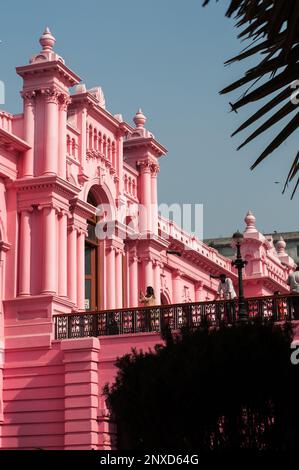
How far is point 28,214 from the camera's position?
2545cm

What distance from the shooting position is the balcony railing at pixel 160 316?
21953mm

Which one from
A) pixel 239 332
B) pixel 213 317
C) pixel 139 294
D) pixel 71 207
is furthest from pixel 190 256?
pixel 239 332

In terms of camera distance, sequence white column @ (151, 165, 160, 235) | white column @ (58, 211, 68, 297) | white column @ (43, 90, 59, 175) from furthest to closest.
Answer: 1. white column @ (151, 165, 160, 235)
2. white column @ (43, 90, 59, 175)
3. white column @ (58, 211, 68, 297)

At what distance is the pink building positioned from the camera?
22984 millimetres

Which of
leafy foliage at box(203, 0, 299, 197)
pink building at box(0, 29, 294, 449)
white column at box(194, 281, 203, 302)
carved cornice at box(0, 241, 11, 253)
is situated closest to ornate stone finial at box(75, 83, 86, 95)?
pink building at box(0, 29, 294, 449)

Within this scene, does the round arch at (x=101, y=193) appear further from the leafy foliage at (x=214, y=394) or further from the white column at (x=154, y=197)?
the leafy foliage at (x=214, y=394)

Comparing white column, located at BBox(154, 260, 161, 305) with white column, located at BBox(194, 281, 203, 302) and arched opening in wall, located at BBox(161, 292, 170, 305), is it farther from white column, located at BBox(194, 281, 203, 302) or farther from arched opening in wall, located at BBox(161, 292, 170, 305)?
white column, located at BBox(194, 281, 203, 302)

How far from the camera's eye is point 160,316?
76.5ft

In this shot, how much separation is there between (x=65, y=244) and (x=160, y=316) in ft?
13.6

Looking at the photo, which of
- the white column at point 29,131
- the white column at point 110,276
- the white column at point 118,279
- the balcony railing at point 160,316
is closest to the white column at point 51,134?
the white column at point 29,131

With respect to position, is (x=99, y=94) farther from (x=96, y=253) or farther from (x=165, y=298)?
(x=165, y=298)

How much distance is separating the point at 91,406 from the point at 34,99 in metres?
9.56

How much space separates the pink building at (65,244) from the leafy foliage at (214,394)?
5343mm

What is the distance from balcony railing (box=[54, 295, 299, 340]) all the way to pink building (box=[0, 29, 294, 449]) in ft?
1.45
